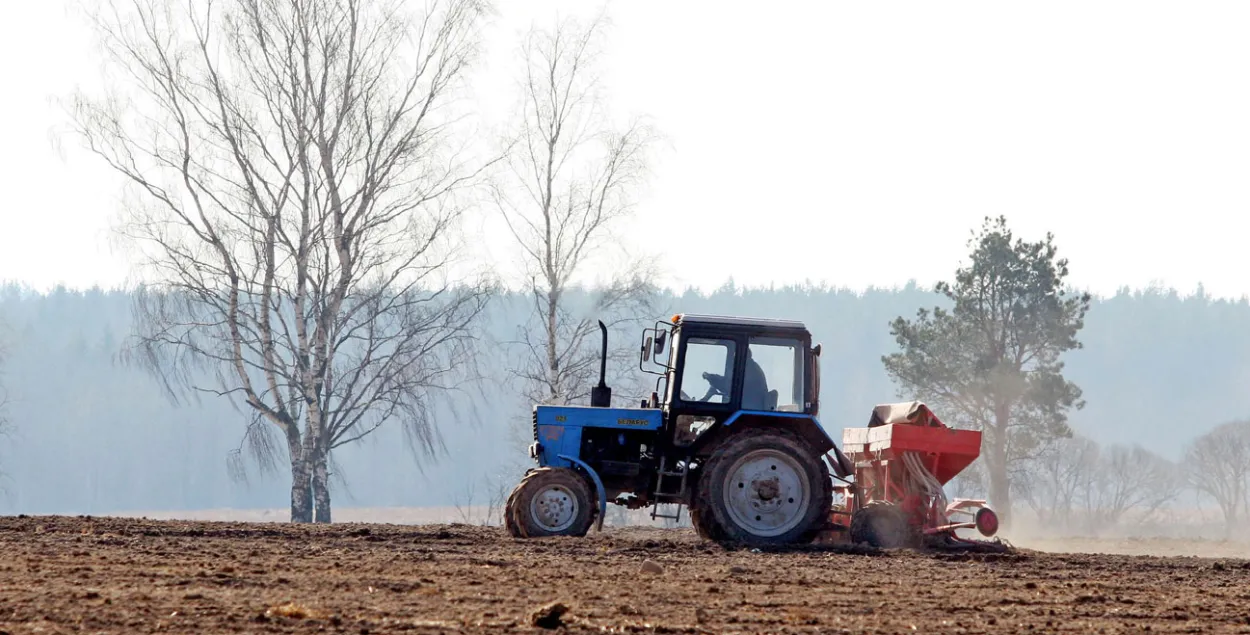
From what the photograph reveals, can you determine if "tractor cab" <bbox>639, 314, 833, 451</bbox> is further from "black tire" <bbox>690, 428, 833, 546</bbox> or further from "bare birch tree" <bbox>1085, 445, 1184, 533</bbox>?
"bare birch tree" <bbox>1085, 445, 1184, 533</bbox>

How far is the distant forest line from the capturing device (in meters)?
111

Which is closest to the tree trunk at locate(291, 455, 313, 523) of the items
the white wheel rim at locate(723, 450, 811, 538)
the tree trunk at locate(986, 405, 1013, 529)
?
the white wheel rim at locate(723, 450, 811, 538)

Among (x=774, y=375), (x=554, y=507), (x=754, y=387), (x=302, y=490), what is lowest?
(x=302, y=490)

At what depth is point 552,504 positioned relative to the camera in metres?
12.8

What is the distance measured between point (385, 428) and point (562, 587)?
354ft

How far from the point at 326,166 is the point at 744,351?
464 inches

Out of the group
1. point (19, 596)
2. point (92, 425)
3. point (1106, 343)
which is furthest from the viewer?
point (1106, 343)

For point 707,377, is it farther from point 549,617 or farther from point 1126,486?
point 1126,486

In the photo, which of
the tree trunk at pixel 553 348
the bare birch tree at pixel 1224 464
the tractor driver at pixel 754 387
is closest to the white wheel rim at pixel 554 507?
the tractor driver at pixel 754 387

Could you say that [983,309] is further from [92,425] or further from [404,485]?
[92,425]

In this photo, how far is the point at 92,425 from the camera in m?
115

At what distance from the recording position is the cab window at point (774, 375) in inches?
517

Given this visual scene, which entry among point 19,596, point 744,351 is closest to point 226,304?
point 744,351

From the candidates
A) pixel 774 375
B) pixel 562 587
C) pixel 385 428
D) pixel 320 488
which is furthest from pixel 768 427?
pixel 385 428
